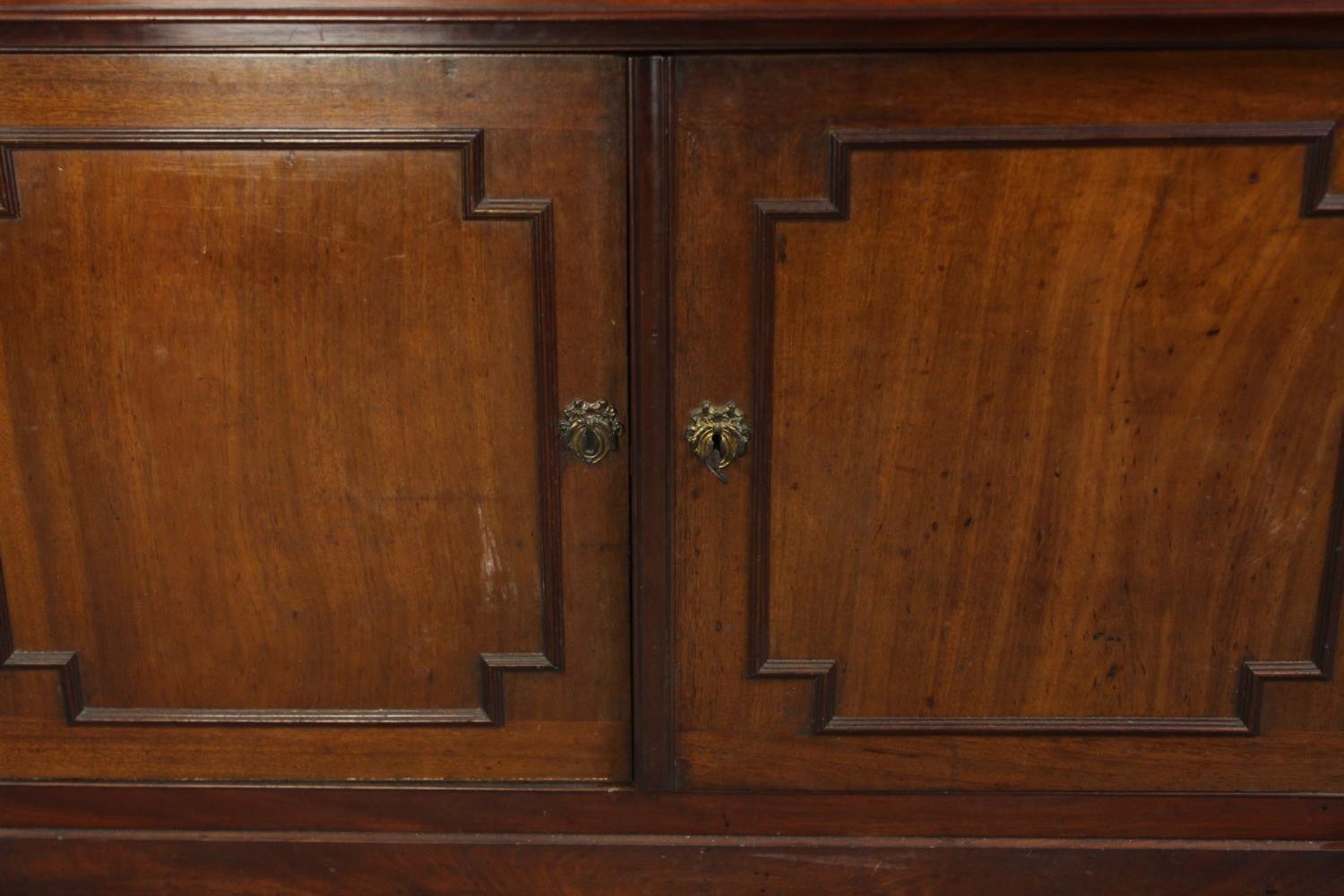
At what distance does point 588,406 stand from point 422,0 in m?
0.32

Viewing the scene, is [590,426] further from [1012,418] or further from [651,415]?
[1012,418]

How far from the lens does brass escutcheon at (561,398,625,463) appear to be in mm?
1012

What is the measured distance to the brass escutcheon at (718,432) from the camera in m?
1.00

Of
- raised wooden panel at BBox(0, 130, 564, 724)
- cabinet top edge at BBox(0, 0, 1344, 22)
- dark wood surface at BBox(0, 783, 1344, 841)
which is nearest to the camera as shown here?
cabinet top edge at BBox(0, 0, 1344, 22)

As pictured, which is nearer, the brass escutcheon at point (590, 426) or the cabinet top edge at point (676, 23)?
the cabinet top edge at point (676, 23)

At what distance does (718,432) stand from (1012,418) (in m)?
0.23

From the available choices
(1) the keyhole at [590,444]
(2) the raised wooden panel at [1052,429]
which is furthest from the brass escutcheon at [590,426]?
(2) the raised wooden panel at [1052,429]

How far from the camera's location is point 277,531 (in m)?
1.05

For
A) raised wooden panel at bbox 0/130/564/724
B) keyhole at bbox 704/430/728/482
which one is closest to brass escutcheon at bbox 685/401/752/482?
keyhole at bbox 704/430/728/482

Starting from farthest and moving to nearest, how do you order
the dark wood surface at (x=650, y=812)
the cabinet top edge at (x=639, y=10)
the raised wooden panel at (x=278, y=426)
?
the dark wood surface at (x=650, y=812)
the raised wooden panel at (x=278, y=426)
the cabinet top edge at (x=639, y=10)

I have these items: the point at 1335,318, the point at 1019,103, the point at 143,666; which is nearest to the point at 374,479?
the point at 143,666

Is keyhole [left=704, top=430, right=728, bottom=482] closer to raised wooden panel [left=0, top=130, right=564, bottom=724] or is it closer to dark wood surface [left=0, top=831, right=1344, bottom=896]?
raised wooden panel [left=0, top=130, right=564, bottom=724]

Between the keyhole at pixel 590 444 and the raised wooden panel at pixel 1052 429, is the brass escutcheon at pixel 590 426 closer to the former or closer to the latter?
the keyhole at pixel 590 444

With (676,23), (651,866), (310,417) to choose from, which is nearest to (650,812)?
(651,866)
